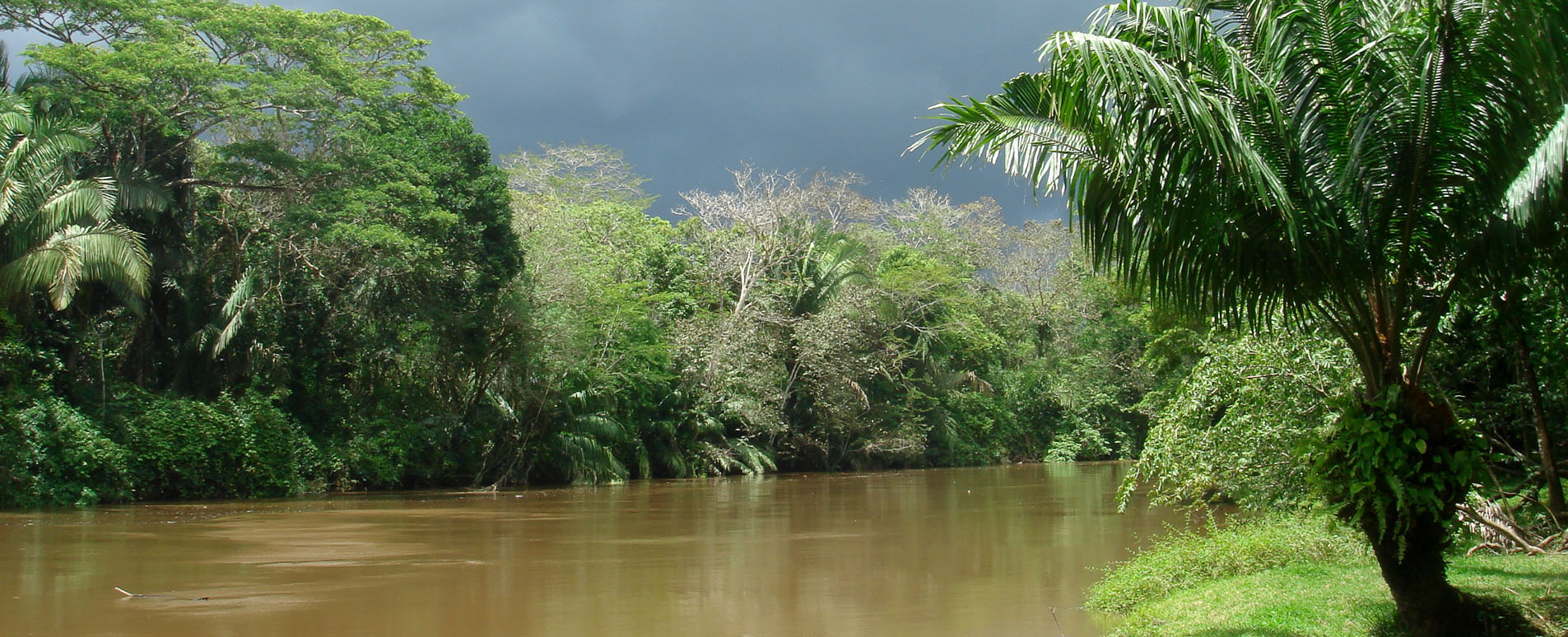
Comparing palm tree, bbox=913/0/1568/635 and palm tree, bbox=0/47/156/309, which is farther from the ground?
palm tree, bbox=0/47/156/309

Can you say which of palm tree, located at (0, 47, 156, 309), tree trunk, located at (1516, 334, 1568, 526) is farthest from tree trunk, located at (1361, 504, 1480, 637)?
palm tree, located at (0, 47, 156, 309)

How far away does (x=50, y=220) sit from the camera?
17.0m

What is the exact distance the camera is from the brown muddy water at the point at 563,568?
26.0ft

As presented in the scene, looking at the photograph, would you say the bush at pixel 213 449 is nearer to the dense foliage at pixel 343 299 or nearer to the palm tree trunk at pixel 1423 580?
the dense foliage at pixel 343 299

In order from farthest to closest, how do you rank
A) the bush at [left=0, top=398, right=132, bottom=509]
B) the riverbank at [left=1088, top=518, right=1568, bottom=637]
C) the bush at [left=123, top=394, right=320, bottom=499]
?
the bush at [left=123, top=394, right=320, bottom=499]
the bush at [left=0, top=398, right=132, bottom=509]
the riverbank at [left=1088, top=518, right=1568, bottom=637]

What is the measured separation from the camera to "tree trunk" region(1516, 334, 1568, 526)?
785cm

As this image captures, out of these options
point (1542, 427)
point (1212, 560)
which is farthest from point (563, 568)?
point (1542, 427)

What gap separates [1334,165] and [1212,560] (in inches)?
154

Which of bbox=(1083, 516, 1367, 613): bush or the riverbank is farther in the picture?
bbox=(1083, 516, 1367, 613): bush

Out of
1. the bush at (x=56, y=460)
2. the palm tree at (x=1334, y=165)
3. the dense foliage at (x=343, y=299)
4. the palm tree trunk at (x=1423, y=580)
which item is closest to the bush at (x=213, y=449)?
the dense foliage at (x=343, y=299)

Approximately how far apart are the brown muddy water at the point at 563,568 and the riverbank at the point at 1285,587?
22.7 inches

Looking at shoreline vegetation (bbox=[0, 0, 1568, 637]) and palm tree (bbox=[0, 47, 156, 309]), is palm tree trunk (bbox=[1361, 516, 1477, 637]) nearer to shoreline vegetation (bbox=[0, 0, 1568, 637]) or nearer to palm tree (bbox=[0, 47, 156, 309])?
shoreline vegetation (bbox=[0, 0, 1568, 637])

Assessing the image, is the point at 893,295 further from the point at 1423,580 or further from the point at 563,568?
the point at 1423,580

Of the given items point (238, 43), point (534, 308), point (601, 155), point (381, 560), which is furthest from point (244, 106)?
point (601, 155)
